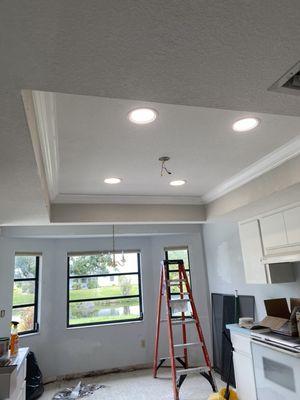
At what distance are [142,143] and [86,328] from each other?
3.66 m

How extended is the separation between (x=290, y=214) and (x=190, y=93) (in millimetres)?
1967

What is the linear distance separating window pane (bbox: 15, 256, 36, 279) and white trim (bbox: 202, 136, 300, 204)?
2.95m

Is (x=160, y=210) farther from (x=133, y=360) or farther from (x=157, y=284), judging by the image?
(x=133, y=360)

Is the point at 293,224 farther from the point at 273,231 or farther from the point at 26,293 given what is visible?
the point at 26,293

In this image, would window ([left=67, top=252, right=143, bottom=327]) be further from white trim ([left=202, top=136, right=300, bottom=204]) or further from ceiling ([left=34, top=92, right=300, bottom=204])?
white trim ([left=202, top=136, right=300, bottom=204])

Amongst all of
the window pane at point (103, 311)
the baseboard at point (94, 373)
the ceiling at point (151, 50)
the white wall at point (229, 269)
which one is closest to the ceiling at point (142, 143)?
the ceiling at point (151, 50)

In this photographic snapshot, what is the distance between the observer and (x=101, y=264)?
5027 millimetres

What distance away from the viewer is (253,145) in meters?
2.27

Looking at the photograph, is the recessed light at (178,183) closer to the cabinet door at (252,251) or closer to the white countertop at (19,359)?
the cabinet door at (252,251)

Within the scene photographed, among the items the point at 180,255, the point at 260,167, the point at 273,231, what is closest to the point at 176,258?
the point at 180,255

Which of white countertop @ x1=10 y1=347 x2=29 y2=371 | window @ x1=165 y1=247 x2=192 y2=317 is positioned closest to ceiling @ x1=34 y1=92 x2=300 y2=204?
white countertop @ x1=10 y1=347 x2=29 y2=371

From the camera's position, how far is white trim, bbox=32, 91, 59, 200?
149cm

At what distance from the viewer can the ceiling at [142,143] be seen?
67.0 inches

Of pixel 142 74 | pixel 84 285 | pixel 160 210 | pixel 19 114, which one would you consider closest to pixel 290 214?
pixel 160 210
